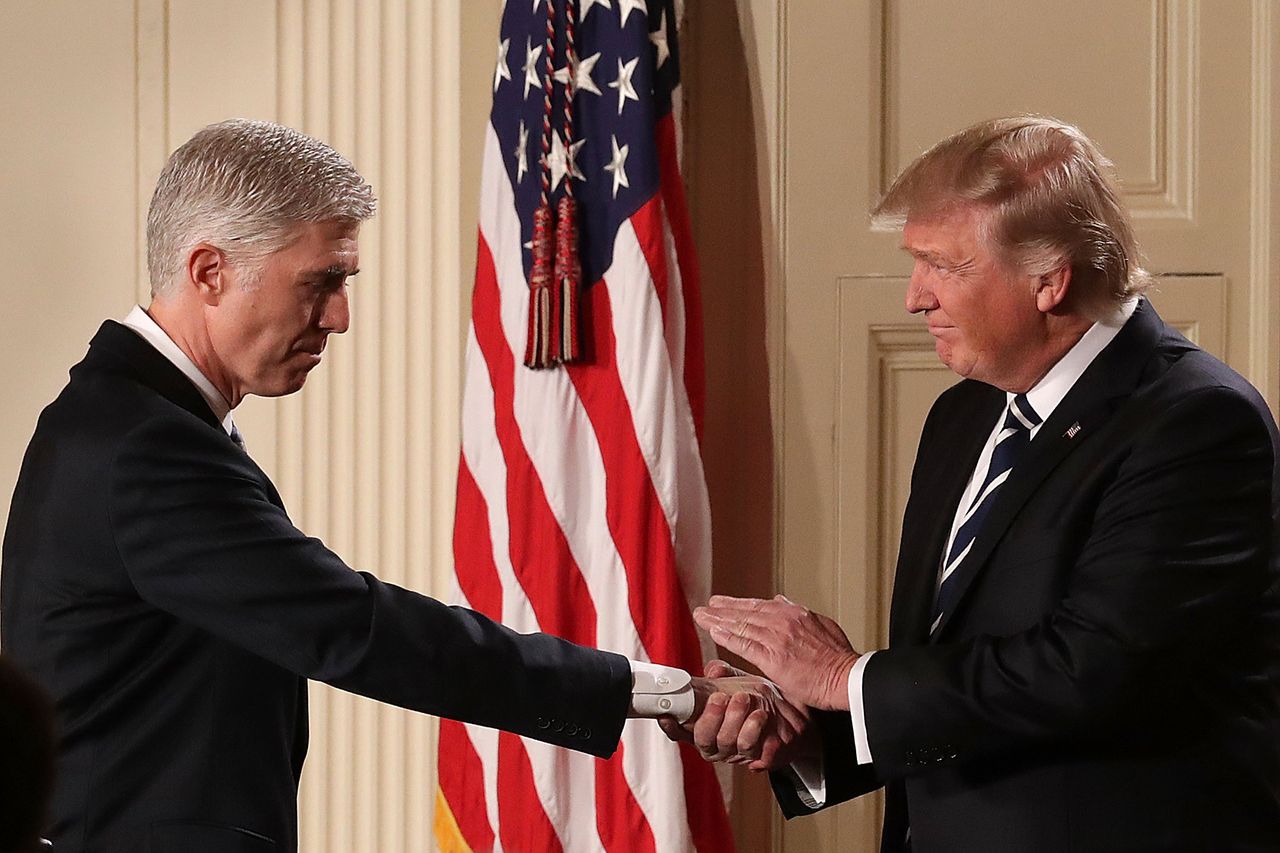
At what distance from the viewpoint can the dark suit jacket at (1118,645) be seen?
1976mm

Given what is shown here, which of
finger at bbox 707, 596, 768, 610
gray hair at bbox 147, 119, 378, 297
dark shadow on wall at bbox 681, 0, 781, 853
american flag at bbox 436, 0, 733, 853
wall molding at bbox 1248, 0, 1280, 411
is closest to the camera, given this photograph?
gray hair at bbox 147, 119, 378, 297

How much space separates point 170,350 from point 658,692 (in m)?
0.93

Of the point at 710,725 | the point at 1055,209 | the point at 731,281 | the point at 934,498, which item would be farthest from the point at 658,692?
the point at 731,281

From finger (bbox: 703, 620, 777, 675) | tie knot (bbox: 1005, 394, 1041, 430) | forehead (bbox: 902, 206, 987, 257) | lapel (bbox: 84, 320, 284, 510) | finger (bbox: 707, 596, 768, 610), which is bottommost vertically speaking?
finger (bbox: 703, 620, 777, 675)

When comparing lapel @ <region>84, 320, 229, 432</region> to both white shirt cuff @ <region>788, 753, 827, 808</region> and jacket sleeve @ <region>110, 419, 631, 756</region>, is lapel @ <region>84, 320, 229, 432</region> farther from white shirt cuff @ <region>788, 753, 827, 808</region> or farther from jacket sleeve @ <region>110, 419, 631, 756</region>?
white shirt cuff @ <region>788, 753, 827, 808</region>

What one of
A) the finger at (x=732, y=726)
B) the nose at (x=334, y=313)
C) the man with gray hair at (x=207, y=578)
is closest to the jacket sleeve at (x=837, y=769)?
the finger at (x=732, y=726)

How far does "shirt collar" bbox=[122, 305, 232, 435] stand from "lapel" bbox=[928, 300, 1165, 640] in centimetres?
110

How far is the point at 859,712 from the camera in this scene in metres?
2.13

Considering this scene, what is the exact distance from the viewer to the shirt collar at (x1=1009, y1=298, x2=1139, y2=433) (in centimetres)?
219

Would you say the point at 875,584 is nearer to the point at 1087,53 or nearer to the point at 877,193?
the point at 877,193

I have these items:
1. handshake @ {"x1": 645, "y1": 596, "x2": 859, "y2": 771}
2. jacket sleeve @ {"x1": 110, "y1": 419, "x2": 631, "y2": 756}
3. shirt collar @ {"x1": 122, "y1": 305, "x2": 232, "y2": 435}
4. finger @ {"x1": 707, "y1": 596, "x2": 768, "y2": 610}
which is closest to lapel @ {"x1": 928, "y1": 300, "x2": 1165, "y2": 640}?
handshake @ {"x1": 645, "y1": 596, "x2": 859, "y2": 771}

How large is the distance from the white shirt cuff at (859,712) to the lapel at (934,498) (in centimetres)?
18

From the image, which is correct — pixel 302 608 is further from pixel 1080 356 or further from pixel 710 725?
pixel 1080 356

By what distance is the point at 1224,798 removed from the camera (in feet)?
6.73
